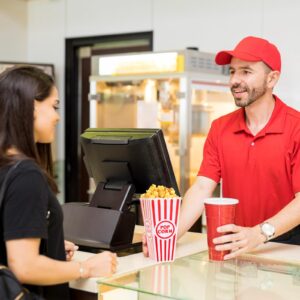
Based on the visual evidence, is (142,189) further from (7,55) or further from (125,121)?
(7,55)

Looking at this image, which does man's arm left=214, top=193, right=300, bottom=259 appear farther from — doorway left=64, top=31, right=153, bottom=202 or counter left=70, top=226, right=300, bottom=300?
doorway left=64, top=31, right=153, bottom=202

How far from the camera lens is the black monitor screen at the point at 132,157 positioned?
6.70 ft

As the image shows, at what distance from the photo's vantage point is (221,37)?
458cm

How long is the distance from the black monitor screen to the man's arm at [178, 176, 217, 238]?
0.20 metres

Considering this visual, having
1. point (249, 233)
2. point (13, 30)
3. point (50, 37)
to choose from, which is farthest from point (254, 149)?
point (13, 30)

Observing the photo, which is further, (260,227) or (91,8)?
(91,8)

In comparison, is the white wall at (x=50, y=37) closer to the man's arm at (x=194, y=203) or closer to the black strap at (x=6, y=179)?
the man's arm at (x=194, y=203)

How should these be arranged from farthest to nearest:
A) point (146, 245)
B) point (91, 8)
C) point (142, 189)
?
point (91, 8)
point (142, 189)
point (146, 245)

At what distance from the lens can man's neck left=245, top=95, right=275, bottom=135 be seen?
2346mm

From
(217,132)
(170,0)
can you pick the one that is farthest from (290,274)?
(170,0)

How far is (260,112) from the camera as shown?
7.74 ft

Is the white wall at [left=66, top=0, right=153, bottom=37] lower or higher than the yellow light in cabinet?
higher

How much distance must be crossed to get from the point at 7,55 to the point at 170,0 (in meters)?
1.81

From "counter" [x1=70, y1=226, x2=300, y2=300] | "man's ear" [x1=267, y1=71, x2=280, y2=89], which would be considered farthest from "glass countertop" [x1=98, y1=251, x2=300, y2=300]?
"man's ear" [x1=267, y1=71, x2=280, y2=89]
